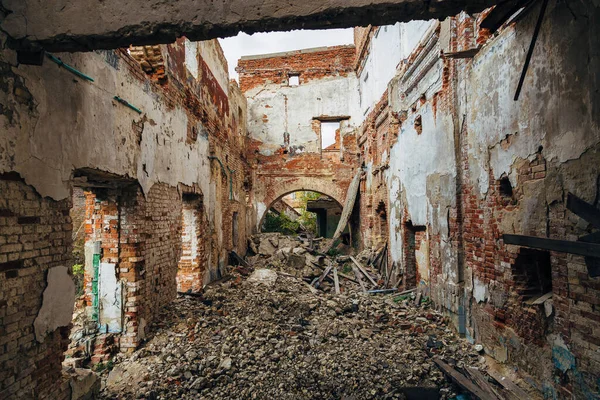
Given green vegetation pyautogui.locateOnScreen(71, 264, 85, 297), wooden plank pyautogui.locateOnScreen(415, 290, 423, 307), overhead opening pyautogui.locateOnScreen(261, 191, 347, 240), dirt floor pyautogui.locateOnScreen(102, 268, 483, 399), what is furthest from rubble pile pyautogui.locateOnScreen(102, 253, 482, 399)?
overhead opening pyautogui.locateOnScreen(261, 191, 347, 240)

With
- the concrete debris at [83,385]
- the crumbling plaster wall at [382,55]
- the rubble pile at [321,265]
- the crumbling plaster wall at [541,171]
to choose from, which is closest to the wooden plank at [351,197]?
the rubble pile at [321,265]

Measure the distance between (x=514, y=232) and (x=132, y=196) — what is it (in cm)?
479

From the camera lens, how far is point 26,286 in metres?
2.82

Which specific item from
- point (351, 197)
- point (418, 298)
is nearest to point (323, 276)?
point (418, 298)

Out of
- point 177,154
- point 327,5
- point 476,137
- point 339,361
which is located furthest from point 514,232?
point 177,154

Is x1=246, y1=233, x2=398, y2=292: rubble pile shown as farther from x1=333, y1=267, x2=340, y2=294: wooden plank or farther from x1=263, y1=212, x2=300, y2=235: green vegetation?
x1=263, y1=212, x2=300, y2=235: green vegetation

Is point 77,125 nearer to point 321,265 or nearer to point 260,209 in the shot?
point 321,265

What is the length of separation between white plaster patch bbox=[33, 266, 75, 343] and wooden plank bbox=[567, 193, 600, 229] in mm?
4412

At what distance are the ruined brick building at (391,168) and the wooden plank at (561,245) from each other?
0.02 metres

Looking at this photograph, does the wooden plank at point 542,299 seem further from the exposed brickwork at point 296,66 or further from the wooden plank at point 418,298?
the exposed brickwork at point 296,66

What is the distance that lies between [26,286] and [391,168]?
7.61 metres

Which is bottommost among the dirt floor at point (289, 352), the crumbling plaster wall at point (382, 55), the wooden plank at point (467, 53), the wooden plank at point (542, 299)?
the dirt floor at point (289, 352)

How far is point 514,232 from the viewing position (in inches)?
146

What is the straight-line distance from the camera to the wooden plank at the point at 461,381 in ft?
11.2
